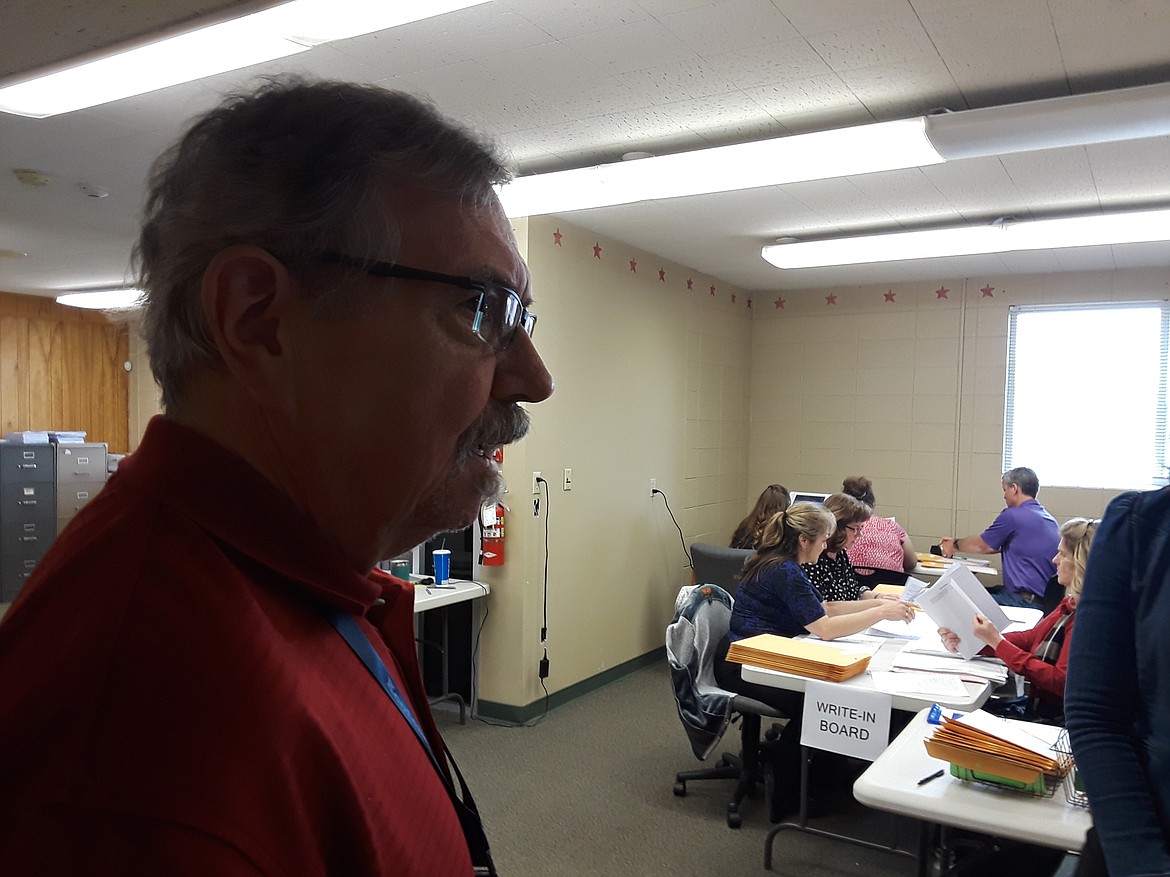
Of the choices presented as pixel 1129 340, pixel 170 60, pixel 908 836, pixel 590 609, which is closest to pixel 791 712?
pixel 908 836

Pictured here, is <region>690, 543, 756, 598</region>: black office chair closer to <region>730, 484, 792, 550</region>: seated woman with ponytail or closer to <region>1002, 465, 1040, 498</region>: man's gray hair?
<region>730, 484, 792, 550</region>: seated woman with ponytail

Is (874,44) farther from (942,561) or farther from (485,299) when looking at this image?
(942,561)

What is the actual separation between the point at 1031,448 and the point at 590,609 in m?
3.57

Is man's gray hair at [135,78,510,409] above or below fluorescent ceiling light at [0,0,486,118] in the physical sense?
below

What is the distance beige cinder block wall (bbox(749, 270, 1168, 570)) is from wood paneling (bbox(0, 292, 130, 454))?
20.4 feet

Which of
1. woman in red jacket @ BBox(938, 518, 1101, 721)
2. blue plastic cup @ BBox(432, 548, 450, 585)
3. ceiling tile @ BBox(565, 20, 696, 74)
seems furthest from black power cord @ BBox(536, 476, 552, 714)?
ceiling tile @ BBox(565, 20, 696, 74)

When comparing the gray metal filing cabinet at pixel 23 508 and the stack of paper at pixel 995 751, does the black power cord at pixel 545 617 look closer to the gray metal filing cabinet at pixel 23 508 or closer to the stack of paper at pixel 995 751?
the stack of paper at pixel 995 751

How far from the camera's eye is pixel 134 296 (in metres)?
0.71

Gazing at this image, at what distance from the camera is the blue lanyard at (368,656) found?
2.16 ft

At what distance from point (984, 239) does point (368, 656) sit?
469 cm

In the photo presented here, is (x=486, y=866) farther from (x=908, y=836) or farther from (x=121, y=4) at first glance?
(x=908, y=836)

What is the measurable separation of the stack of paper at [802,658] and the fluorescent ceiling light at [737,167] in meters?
1.79

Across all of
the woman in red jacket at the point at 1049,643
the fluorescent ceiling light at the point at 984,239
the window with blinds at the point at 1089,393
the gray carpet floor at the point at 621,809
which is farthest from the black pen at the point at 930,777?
the window with blinds at the point at 1089,393

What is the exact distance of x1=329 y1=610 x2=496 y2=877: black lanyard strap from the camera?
2.17ft
